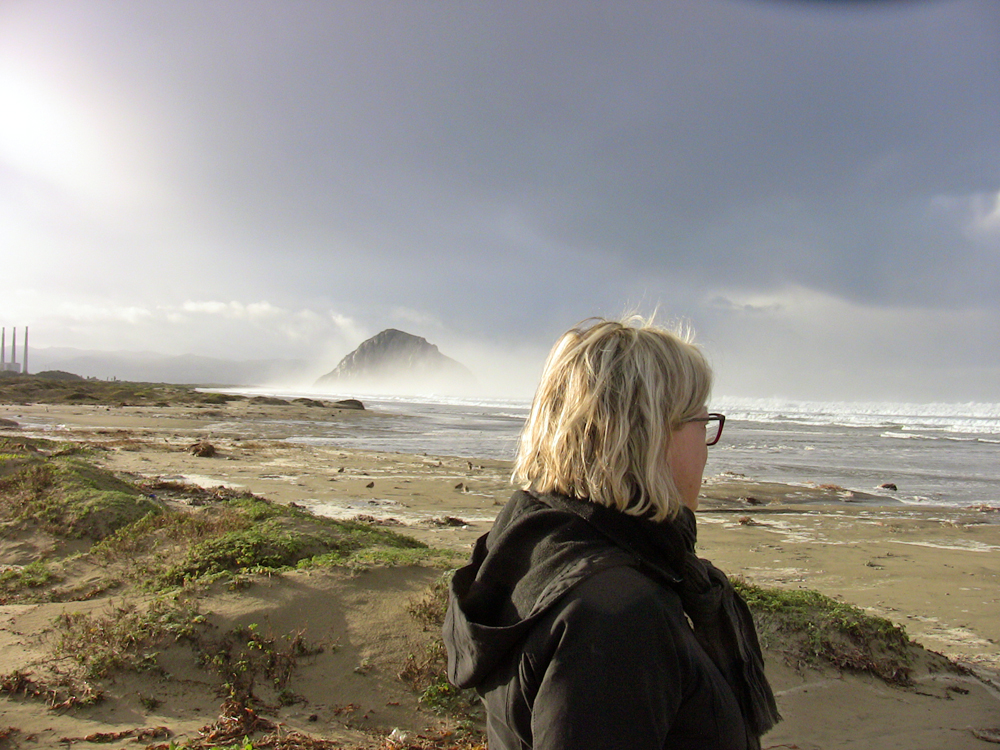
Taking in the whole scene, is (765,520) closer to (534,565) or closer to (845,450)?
(534,565)

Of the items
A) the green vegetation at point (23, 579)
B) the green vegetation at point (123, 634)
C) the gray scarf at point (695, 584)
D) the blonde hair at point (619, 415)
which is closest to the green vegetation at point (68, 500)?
the green vegetation at point (23, 579)

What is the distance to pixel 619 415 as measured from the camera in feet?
5.12

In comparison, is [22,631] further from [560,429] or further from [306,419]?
[306,419]

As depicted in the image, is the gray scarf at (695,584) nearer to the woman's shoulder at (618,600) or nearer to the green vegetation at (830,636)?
the woman's shoulder at (618,600)

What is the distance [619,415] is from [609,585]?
0.43m

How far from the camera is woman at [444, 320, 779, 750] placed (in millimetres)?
1264

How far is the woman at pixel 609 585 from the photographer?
1.26 metres

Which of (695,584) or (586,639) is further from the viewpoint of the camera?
(695,584)

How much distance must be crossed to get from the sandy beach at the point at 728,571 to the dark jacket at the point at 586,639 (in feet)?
7.07

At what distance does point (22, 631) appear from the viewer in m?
4.04

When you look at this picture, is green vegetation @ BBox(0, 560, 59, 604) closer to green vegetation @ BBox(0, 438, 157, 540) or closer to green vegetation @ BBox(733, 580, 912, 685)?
green vegetation @ BBox(0, 438, 157, 540)

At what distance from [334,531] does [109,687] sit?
2.48 m

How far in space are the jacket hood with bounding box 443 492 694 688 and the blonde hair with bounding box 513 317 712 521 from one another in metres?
0.06

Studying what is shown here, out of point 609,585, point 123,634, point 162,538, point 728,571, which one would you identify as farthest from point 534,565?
point 728,571
